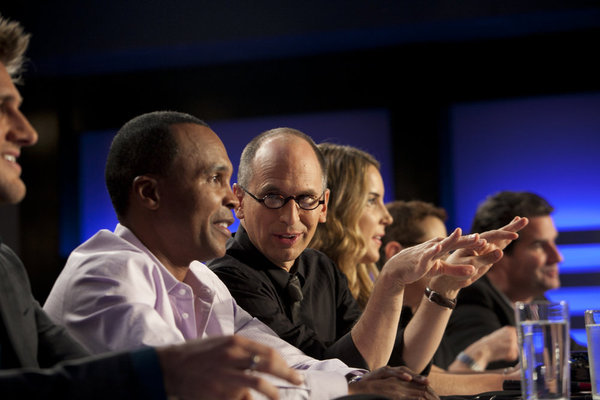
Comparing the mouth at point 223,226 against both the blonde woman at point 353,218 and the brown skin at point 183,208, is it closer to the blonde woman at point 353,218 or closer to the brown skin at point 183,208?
the brown skin at point 183,208

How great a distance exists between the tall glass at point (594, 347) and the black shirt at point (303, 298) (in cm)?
63

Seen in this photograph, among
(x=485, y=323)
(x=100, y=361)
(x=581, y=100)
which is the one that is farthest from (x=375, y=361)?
(x=581, y=100)

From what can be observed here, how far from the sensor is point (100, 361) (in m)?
0.98

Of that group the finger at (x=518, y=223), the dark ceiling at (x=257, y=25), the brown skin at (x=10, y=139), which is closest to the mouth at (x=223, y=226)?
the brown skin at (x=10, y=139)

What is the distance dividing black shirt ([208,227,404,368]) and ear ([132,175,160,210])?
523 mm

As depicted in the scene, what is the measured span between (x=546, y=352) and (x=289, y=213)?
3.33 feet

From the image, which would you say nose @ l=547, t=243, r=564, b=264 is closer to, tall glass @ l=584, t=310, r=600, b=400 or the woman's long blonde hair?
the woman's long blonde hair

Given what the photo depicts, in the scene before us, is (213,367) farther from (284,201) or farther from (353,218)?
(353,218)

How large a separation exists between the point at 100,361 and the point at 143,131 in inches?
30.1

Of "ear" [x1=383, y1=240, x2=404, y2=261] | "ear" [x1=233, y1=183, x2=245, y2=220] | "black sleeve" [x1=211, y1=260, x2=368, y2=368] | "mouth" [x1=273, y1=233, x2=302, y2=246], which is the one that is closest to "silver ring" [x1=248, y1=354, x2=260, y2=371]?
"black sleeve" [x1=211, y1=260, x2=368, y2=368]

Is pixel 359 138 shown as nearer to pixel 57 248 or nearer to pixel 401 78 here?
pixel 401 78

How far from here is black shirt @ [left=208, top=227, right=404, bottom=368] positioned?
2031mm

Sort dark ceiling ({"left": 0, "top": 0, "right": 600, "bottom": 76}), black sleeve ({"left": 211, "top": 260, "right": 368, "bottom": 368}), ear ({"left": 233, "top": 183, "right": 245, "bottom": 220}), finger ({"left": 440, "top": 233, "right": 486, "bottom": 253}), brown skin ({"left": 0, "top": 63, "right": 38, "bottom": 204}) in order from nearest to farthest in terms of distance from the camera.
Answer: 1. brown skin ({"left": 0, "top": 63, "right": 38, "bottom": 204})
2. finger ({"left": 440, "top": 233, "right": 486, "bottom": 253})
3. black sleeve ({"left": 211, "top": 260, "right": 368, "bottom": 368})
4. ear ({"left": 233, "top": 183, "right": 245, "bottom": 220})
5. dark ceiling ({"left": 0, "top": 0, "right": 600, "bottom": 76})

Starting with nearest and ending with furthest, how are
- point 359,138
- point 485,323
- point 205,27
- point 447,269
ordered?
point 447,269
point 485,323
point 205,27
point 359,138
